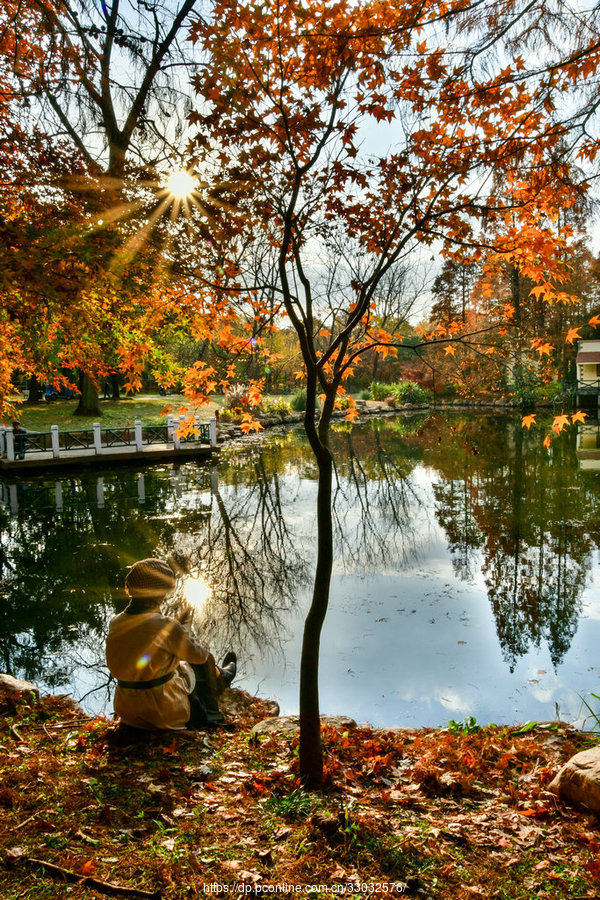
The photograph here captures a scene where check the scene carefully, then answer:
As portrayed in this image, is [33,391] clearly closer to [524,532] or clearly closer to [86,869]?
[524,532]

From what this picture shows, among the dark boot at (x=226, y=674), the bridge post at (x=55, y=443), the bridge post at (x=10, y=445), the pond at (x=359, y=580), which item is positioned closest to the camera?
the dark boot at (x=226, y=674)

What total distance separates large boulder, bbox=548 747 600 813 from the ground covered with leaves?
8 cm

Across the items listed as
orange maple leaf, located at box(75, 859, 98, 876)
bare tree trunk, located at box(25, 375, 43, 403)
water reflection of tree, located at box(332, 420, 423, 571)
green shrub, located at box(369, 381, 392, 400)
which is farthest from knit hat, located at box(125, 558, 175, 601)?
green shrub, located at box(369, 381, 392, 400)

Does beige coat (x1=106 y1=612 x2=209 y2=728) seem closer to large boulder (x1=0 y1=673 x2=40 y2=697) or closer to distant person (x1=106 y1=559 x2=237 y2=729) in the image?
distant person (x1=106 y1=559 x2=237 y2=729)

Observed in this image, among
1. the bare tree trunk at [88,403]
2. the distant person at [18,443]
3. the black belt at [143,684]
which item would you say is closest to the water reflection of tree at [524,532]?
the black belt at [143,684]

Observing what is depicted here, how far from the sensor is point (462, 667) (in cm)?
595

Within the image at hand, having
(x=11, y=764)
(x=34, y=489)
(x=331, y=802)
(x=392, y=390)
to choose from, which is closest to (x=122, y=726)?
(x=11, y=764)

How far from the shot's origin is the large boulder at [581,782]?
292cm

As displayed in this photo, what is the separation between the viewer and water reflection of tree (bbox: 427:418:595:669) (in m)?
6.88

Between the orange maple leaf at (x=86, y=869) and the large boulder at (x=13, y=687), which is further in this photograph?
the large boulder at (x=13, y=687)

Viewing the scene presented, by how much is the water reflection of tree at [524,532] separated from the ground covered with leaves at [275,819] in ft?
6.98

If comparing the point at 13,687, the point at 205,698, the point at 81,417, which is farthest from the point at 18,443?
the point at 205,698

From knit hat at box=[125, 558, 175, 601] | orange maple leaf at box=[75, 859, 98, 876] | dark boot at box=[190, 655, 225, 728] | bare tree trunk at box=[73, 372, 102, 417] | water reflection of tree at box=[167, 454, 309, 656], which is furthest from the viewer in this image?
bare tree trunk at box=[73, 372, 102, 417]

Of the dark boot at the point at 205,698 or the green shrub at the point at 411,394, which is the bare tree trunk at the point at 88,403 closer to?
the green shrub at the point at 411,394
